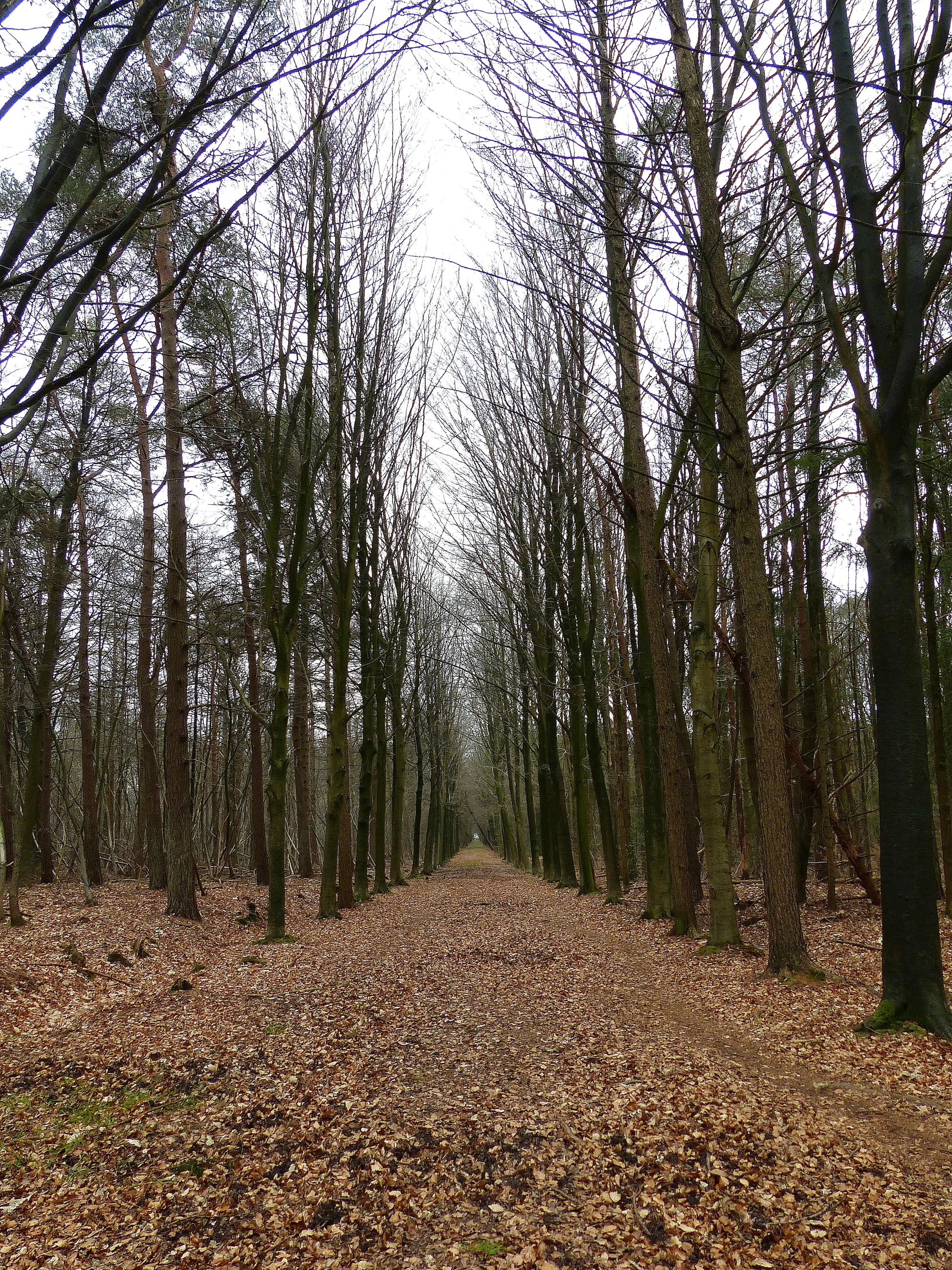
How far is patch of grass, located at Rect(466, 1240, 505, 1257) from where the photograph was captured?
2900mm

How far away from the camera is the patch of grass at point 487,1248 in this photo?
290cm

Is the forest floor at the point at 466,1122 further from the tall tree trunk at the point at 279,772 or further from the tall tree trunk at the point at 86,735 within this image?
the tall tree trunk at the point at 86,735

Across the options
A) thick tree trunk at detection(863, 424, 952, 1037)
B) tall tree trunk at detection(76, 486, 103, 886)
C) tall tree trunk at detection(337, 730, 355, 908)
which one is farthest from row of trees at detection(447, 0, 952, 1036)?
tall tree trunk at detection(76, 486, 103, 886)

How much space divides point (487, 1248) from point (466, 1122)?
42.1 inches

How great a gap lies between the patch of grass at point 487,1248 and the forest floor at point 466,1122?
0.05 feet

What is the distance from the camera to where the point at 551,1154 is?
11.8 feet

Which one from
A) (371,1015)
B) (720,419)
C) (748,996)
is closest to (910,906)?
(748,996)

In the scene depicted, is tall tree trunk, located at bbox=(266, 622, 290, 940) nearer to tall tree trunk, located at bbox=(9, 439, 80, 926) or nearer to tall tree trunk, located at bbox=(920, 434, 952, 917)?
tall tree trunk, located at bbox=(9, 439, 80, 926)

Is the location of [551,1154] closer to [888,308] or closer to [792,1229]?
[792,1229]

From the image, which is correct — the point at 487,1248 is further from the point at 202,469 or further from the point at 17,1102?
the point at 202,469

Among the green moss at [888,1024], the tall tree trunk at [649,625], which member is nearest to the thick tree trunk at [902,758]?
the green moss at [888,1024]

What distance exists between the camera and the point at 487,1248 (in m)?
2.94

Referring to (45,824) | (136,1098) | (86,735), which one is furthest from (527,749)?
(136,1098)

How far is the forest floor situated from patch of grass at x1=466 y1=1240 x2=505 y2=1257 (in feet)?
0.05
